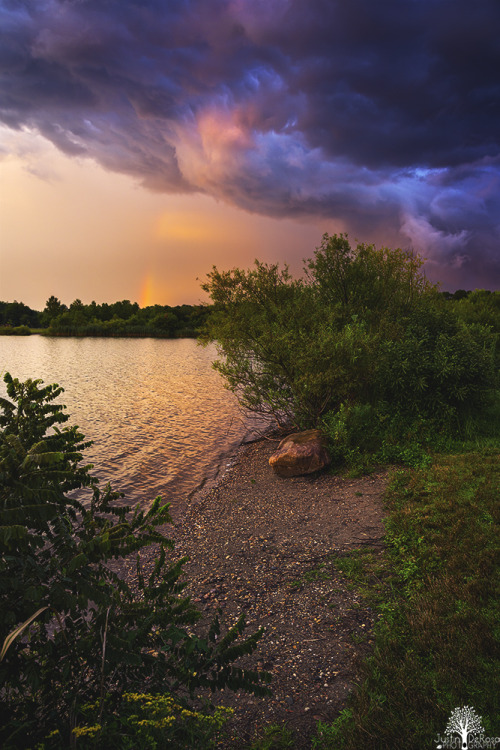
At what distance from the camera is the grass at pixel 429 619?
3900 mm

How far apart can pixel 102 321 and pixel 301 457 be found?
150 meters

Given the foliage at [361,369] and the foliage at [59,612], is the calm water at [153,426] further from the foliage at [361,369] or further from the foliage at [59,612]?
the foliage at [59,612]

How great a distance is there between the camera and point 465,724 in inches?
131

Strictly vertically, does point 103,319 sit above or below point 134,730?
above

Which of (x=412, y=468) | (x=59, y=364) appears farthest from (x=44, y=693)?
(x=59, y=364)

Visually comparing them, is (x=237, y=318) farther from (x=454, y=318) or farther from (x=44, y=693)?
(x=44, y=693)

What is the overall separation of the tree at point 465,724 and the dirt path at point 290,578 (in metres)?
1.48

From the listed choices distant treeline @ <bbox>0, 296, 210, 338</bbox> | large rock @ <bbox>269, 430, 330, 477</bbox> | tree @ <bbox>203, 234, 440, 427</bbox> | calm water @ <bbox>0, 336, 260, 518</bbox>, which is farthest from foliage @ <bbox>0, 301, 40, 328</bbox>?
large rock @ <bbox>269, 430, 330, 477</bbox>

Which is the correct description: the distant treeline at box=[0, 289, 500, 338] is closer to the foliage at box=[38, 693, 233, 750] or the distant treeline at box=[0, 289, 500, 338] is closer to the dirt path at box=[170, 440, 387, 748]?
the dirt path at box=[170, 440, 387, 748]

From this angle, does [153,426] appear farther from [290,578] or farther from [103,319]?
[103,319]

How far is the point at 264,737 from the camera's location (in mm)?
4219

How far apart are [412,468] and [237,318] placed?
1055 cm

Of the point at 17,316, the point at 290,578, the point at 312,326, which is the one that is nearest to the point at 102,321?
the point at 17,316

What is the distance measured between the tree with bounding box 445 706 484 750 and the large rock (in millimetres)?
9248
